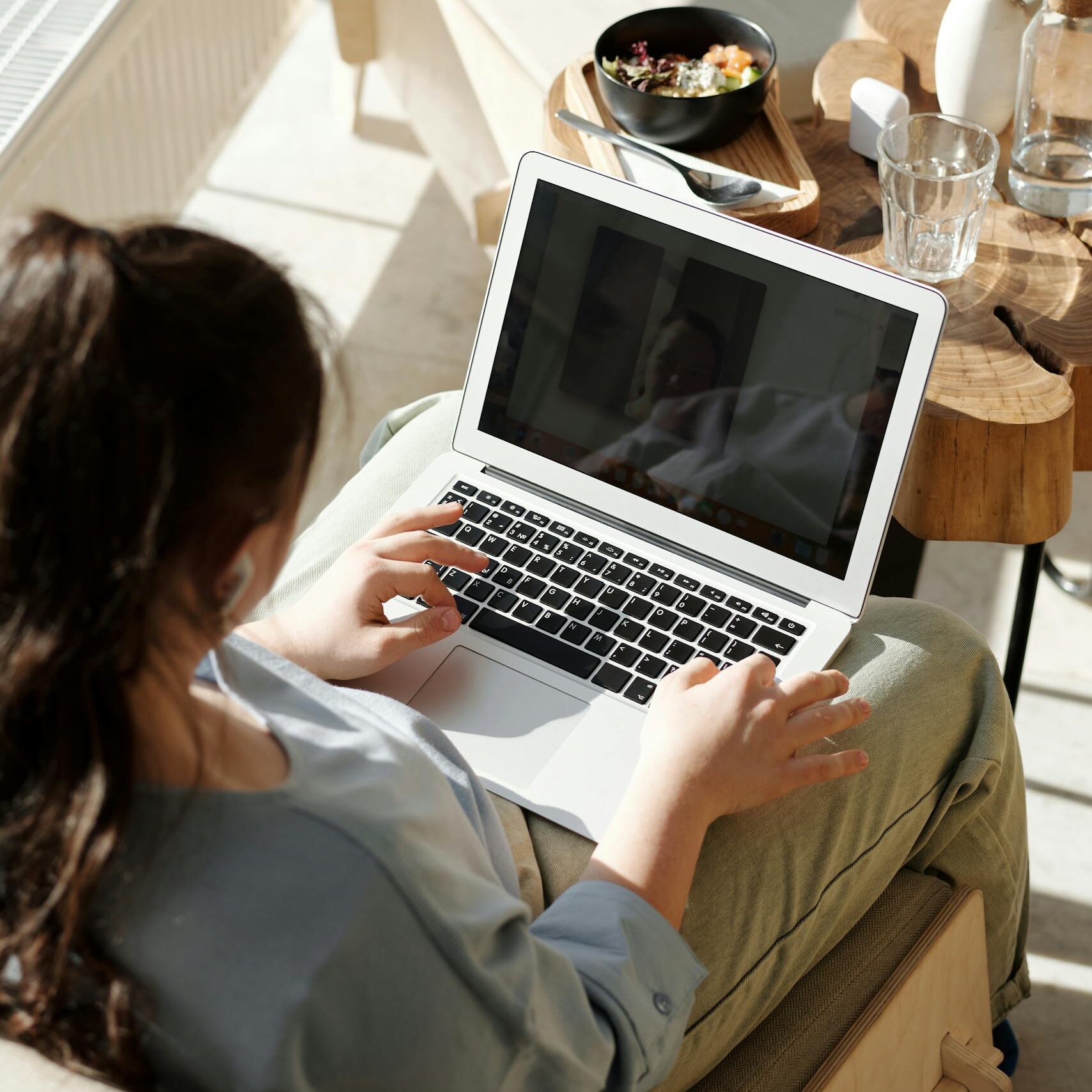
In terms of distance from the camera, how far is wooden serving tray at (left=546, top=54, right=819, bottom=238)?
1.22 m

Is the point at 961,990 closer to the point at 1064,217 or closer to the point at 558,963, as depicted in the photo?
the point at 558,963

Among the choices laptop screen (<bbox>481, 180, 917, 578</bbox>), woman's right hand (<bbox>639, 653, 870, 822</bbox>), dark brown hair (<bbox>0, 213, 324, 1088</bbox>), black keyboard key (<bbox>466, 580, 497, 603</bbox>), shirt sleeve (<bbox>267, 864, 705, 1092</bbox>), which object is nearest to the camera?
dark brown hair (<bbox>0, 213, 324, 1088</bbox>)

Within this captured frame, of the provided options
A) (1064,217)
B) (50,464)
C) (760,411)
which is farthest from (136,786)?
(1064,217)

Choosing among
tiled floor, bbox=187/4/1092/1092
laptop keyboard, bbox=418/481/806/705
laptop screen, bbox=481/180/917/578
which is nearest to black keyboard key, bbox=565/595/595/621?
laptop keyboard, bbox=418/481/806/705

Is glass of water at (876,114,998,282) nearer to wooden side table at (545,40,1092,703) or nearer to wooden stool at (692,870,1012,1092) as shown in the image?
wooden side table at (545,40,1092,703)

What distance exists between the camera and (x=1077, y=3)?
1.19 m

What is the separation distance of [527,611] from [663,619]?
0.36 ft

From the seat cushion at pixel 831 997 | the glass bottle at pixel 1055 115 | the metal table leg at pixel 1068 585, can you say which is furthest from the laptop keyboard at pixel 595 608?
the metal table leg at pixel 1068 585

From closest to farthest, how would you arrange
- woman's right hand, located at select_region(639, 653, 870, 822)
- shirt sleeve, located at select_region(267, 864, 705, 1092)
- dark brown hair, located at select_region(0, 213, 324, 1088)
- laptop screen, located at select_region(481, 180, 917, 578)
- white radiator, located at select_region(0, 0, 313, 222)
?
dark brown hair, located at select_region(0, 213, 324, 1088), shirt sleeve, located at select_region(267, 864, 705, 1092), woman's right hand, located at select_region(639, 653, 870, 822), laptop screen, located at select_region(481, 180, 917, 578), white radiator, located at select_region(0, 0, 313, 222)

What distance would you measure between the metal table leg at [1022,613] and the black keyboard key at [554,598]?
1.84ft

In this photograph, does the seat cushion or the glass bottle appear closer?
the seat cushion

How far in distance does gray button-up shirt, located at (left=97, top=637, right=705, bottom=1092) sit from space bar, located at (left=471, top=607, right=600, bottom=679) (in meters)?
0.28

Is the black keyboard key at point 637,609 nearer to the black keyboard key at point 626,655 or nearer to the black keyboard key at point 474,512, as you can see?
the black keyboard key at point 626,655

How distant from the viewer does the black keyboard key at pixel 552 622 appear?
1009 mm
